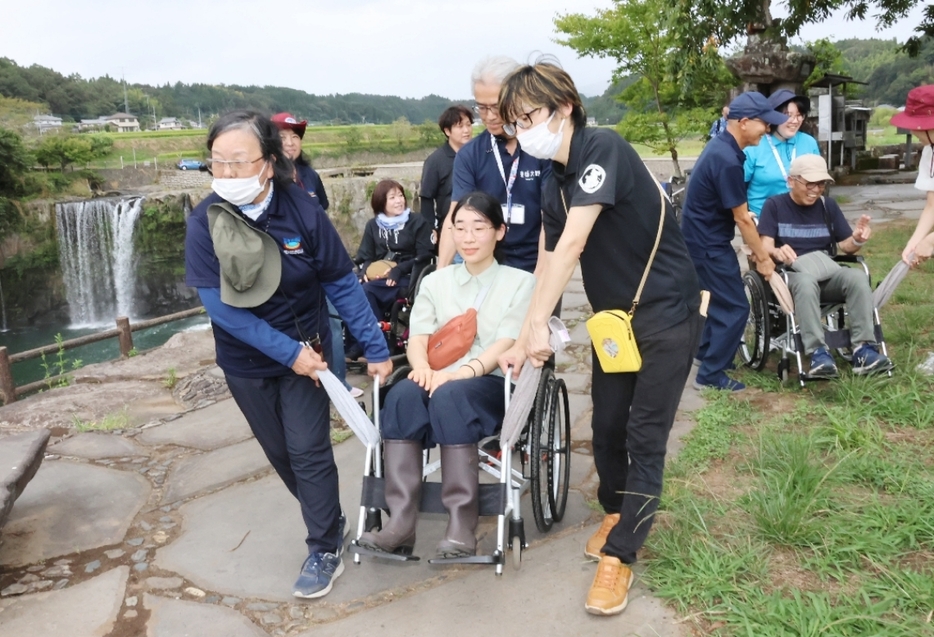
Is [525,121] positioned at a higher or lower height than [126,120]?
lower

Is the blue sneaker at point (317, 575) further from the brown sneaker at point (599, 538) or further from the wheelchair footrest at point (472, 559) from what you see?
the brown sneaker at point (599, 538)

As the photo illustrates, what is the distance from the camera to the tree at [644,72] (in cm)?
1493

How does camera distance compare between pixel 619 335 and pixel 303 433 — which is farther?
pixel 303 433

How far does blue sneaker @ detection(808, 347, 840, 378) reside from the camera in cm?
371

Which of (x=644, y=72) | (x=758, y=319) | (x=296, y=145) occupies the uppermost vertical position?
(x=644, y=72)

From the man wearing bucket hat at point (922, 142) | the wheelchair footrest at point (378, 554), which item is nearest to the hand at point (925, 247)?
the man wearing bucket hat at point (922, 142)

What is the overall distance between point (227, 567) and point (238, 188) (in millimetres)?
1364

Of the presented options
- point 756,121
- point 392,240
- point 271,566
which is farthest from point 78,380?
point 756,121

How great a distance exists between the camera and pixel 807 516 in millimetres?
2586

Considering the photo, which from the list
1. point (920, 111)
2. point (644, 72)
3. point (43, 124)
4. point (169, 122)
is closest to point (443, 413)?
point (920, 111)

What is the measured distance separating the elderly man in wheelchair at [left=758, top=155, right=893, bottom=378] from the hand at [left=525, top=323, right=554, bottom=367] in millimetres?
2009

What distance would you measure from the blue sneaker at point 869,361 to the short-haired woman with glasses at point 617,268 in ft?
5.86

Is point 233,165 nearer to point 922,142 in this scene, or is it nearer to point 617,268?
point 617,268

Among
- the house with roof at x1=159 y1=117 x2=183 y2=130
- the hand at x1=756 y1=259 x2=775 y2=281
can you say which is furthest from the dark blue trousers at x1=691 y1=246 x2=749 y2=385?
the house with roof at x1=159 y1=117 x2=183 y2=130
